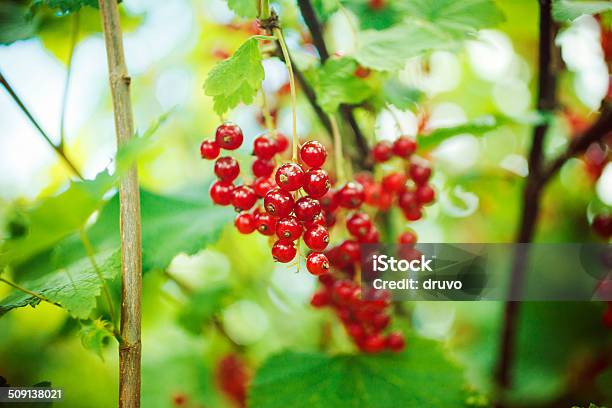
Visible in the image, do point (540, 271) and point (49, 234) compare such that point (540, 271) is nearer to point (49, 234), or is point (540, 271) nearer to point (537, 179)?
point (537, 179)

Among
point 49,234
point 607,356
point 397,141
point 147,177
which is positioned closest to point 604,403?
point 607,356

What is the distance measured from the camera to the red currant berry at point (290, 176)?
518 mm

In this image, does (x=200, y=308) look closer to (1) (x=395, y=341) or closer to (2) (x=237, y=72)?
(1) (x=395, y=341)

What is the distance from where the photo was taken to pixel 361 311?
74 cm

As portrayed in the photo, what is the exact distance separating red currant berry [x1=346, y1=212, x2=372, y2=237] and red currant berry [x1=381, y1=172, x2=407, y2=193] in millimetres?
121

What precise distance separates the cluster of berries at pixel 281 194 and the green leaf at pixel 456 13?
31 centimetres

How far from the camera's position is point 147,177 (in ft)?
4.50

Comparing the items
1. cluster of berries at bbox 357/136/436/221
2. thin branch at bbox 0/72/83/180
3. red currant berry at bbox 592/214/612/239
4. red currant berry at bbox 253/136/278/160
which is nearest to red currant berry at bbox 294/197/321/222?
red currant berry at bbox 253/136/278/160

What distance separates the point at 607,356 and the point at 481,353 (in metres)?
0.27

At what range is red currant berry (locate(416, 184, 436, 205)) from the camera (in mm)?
803

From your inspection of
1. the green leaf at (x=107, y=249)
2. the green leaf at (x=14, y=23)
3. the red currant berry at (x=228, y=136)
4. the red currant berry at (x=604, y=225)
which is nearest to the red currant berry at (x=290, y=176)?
the red currant berry at (x=228, y=136)

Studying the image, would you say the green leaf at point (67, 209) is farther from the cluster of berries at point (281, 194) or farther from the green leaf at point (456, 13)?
the green leaf at point (456, 13)

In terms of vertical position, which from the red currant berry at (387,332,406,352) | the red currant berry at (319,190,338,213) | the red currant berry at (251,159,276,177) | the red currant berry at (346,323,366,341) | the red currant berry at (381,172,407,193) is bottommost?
the red currant berry at (387,332,406,352)

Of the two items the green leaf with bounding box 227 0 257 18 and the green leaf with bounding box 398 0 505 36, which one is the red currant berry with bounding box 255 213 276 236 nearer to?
the green leaf with bounding box 227 0 257 18
